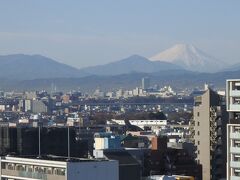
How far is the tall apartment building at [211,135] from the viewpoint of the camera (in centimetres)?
3491

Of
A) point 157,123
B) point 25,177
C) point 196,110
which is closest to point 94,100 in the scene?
point 157,123

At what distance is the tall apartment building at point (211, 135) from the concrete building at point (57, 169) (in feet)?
36.1

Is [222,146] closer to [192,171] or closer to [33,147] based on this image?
[192,171]

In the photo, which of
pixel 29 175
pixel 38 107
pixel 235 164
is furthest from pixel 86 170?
pixel 38 107

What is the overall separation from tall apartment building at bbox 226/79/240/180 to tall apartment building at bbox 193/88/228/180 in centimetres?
1380

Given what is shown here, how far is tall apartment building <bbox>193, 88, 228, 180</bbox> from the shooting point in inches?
1374

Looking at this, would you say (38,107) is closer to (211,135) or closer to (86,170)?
(211,135)

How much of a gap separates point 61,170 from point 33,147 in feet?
24.8

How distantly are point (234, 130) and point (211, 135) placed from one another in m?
14.5

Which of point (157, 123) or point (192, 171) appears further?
point (157, 123)

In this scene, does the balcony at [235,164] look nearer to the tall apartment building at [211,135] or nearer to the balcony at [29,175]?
the balcony at [29,175]

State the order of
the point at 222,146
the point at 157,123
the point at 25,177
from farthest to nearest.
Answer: the point at 157,123 < the point at 222,146 < the point at 25,177

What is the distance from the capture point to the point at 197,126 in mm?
36031

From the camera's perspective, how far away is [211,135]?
115 feet
